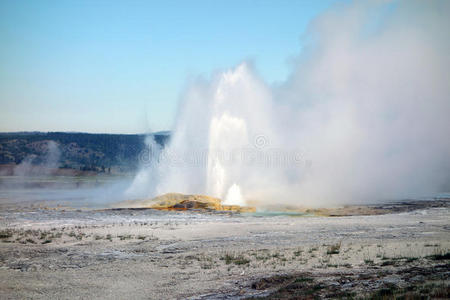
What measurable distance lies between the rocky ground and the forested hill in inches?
2724

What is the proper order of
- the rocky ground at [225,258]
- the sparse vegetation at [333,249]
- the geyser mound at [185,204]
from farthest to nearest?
the geyser mound at [185,204] < the sparse vegetation at [333,249] < the rocky ground at [225,258]

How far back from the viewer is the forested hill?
92.1 metres

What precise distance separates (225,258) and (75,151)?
105m

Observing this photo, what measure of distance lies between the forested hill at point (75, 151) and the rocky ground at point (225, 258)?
69.2 m

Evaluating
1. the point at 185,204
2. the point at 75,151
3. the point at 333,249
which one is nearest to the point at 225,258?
the point at 333,249

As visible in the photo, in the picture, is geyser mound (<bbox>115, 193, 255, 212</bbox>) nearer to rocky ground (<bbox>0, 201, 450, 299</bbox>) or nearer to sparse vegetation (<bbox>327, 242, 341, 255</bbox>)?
rocky ground (<bbox>0, 201, 450, 299</bbox>)

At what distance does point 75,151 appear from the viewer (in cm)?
11069

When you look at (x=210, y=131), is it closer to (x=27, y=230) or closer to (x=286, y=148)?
(x=286, y=148)

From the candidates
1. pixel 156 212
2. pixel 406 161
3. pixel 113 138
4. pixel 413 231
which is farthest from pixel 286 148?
pixel 113 138

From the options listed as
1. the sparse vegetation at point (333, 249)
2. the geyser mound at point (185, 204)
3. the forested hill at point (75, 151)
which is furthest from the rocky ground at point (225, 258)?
the forested hill at point (75, 151)

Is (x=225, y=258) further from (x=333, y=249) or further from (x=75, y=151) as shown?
(x=75, y=151)

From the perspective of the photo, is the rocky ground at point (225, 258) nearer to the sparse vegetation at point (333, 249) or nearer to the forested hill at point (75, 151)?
the sparse vegetation at point (333, 249)

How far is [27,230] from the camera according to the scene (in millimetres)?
18234

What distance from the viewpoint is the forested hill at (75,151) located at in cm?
9214
